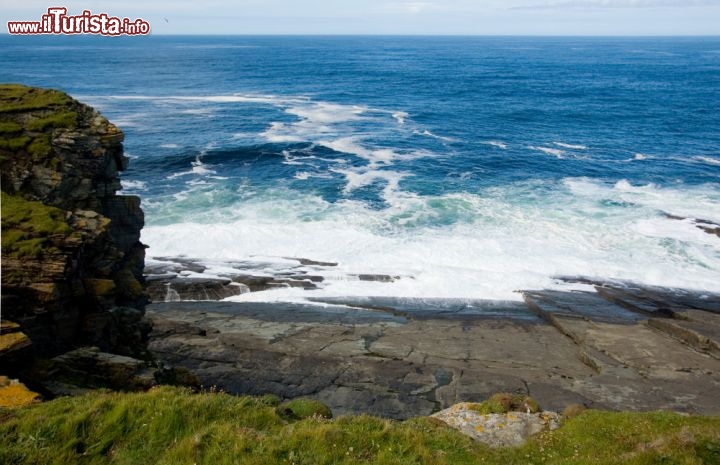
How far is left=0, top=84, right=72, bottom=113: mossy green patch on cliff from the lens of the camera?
22.9 meters

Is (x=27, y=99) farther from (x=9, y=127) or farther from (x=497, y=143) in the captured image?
(x=497, y=143)

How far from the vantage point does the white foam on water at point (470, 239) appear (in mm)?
36938

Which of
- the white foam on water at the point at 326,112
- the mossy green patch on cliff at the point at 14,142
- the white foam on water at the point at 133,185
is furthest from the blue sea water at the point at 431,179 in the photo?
the mossy green patch on cliff at the point at 14,142

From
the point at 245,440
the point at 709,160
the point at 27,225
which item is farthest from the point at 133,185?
the point at 709,160

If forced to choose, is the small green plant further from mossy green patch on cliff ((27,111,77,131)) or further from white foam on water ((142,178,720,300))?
mossy green patch on cliff ((27,111,77,131))

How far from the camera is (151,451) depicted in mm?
12109

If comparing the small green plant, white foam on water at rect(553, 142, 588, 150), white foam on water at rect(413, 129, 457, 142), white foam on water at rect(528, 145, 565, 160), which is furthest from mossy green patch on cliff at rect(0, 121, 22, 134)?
white foam on water at rect(553, 142, 588, 150)

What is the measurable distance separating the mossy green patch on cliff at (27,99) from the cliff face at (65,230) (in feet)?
0.12

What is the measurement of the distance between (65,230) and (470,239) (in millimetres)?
30693

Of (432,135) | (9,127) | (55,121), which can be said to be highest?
(55,121)

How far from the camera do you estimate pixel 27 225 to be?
18.4 meters

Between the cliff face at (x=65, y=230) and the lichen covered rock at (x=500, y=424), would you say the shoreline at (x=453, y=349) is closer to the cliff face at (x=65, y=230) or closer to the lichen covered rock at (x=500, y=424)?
the lichen covered rock at (x=500, y=424)

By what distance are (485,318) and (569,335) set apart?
177 inches

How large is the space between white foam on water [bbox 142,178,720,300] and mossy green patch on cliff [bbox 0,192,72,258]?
16162mm
